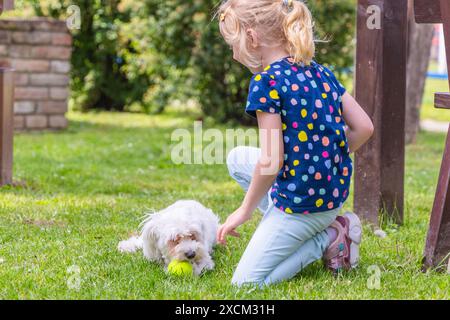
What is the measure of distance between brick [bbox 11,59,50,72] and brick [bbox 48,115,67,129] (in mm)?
623

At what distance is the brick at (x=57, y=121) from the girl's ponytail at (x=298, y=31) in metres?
7.06

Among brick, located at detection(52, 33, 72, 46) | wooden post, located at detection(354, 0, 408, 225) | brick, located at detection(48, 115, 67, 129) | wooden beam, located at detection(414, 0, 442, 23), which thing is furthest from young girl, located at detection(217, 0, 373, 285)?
brick, located at detection(48, 115, 67, 129)

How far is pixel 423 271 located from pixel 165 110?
9686 millimetres

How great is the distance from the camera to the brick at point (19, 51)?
9539 millimetres

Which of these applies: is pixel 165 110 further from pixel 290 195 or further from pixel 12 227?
pixel 290 195

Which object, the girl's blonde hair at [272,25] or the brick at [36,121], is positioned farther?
the brick at [36,121]

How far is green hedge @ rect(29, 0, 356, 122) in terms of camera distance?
10.6 meters

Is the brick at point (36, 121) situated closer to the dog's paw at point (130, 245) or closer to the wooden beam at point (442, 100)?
the dog's paw at point (130, 245)

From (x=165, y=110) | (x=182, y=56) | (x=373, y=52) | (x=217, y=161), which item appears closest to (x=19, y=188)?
(x=217, y=161)

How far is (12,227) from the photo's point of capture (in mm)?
4477

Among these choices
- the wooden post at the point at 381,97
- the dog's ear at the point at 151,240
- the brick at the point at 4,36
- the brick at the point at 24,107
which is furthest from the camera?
the brick at the point at 24,107

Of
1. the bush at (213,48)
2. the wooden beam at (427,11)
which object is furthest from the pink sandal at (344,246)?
the bush at (213,48)

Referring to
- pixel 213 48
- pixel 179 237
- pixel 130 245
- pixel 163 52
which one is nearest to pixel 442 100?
pixel 179 237

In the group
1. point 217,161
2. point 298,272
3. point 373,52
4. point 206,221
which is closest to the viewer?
point 298,272
